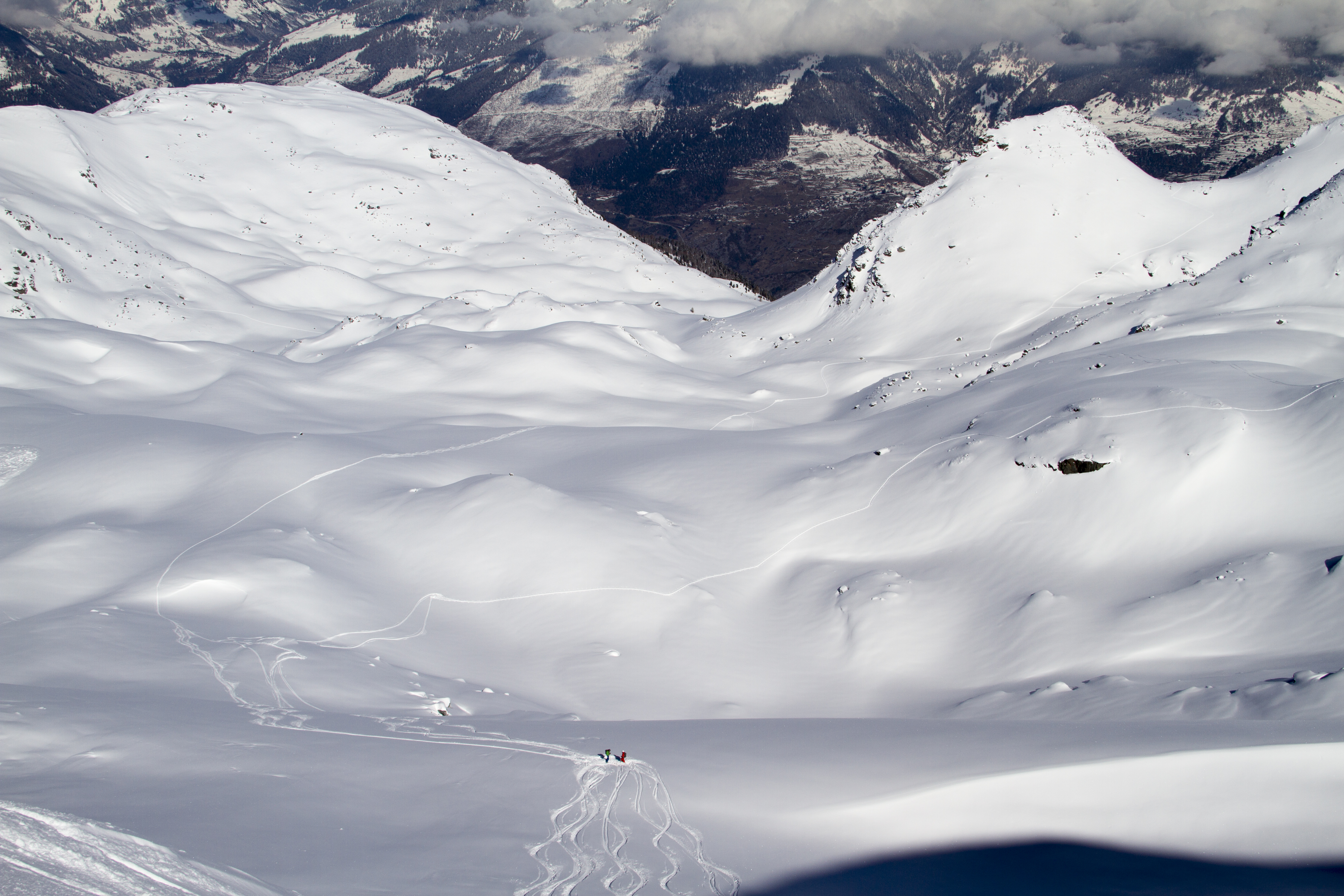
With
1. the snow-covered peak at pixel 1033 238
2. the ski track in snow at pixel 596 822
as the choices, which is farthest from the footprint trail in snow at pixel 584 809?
the snow-covered peak at pixel 1033 238

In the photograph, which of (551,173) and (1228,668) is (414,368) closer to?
(1228,668)

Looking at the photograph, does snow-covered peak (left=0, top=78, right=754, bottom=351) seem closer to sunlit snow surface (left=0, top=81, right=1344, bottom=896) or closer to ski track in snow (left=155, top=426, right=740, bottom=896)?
sunlit snow surface (left=0, top=81, right=1344, bottom=896)

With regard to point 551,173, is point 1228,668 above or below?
below

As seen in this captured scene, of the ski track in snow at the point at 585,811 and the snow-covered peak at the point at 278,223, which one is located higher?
the snow-covered peak at the point at 278,223

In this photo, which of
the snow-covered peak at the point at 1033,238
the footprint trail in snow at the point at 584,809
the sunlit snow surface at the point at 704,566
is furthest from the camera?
the snow-covered peak at the point at 1033,238

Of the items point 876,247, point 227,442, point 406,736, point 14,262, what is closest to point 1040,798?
point 406,736

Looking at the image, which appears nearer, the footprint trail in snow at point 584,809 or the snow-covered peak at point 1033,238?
the footprint trail in snow at point 584,809

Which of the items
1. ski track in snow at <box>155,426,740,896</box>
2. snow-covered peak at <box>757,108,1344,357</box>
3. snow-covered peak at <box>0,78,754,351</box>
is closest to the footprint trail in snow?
ski track in snow at <box>155,426,740,896</box>

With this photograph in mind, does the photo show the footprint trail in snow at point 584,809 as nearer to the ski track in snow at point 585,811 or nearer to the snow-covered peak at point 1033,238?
the ski track in snow at point 585,811
